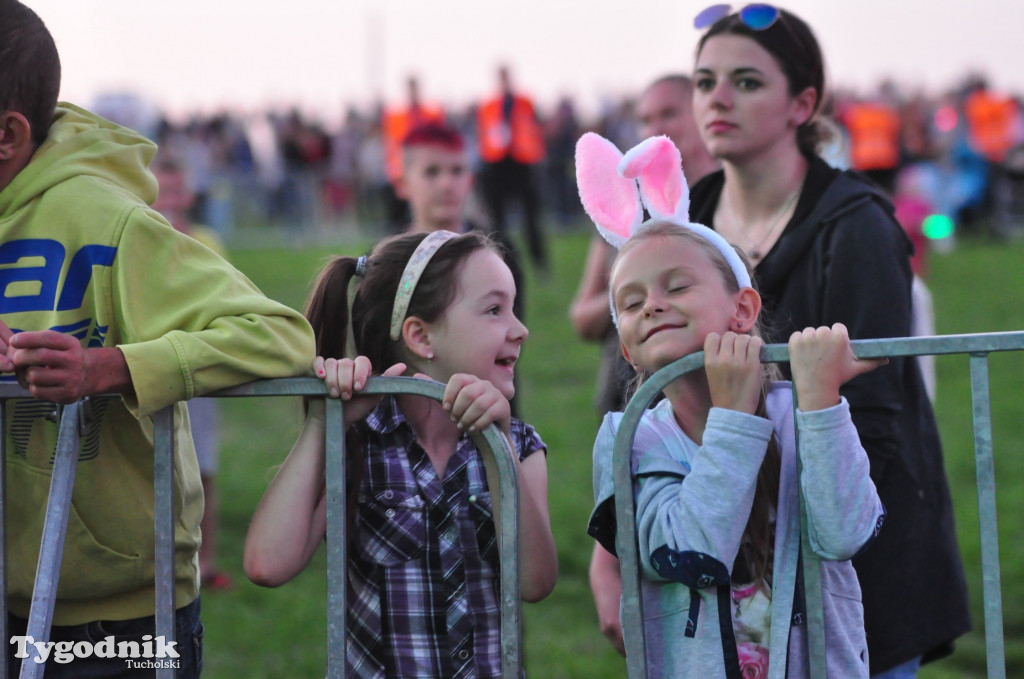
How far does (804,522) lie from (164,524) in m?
1.17

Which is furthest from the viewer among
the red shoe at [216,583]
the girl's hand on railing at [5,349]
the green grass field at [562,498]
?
the red shoe at [216,583]

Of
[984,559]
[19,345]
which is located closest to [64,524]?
[19,345]

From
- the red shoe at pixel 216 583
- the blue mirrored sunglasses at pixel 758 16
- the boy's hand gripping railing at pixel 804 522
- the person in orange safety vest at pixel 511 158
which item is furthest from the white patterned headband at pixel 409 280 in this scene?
the person in orange safety vest at pixel 511 158

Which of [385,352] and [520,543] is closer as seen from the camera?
[520,543]

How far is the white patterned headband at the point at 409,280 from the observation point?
269 centimetres

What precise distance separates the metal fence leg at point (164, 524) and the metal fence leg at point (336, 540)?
29 centimetres

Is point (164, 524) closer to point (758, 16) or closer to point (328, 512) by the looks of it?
point (328, 512)

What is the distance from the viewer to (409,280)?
106 inches

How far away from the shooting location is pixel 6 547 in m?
2.35

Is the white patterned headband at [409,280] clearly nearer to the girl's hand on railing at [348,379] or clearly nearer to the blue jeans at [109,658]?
the girl's hand on railing at [348,379]

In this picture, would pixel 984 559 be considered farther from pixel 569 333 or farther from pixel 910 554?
pixel 569 333

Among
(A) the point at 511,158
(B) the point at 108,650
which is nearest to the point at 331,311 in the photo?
(B) the point at 108,650

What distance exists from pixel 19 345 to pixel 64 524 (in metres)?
0.36

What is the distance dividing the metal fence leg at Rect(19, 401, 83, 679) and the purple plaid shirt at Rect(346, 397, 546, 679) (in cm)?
58
